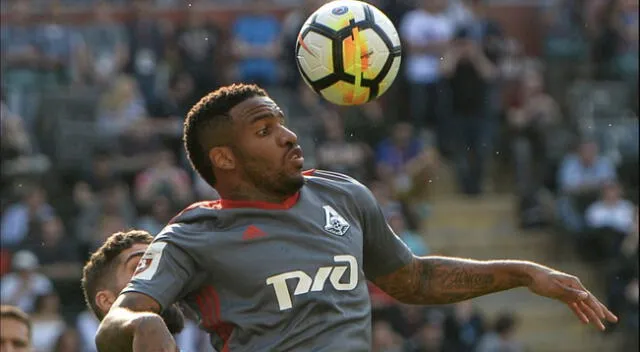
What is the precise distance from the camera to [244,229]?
6.38 metres

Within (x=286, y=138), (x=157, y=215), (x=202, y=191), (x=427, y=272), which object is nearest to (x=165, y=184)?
(x=202, y=191)

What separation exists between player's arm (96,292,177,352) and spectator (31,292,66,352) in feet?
30.9

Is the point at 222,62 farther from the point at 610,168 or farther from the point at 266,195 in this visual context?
the point at 266,195

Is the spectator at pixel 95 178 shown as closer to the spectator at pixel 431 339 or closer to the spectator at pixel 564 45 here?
the spectator at pixel 431 339

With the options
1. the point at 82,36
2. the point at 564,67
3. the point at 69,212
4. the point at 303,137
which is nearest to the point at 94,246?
the point at 69,212

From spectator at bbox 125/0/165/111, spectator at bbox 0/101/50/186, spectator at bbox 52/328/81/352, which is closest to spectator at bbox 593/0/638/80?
spectator at bbox 125/0/165/111

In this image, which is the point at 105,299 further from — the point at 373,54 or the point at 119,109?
the point at 119,109

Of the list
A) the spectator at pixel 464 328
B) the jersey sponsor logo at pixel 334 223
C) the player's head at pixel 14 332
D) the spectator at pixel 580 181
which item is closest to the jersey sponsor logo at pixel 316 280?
the jersey sponsor logo at pixel 334 223

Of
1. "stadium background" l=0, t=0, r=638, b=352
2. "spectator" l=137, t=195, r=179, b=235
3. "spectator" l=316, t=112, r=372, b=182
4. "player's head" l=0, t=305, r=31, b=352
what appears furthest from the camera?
"spectator" l=316, t=112, r=372, b=182

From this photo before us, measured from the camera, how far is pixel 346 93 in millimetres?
7488

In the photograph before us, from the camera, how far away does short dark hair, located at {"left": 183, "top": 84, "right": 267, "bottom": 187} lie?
6.55 metres

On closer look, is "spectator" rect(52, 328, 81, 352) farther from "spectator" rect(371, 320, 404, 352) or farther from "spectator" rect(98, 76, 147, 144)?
"spectator" rect(98, 76, 147, 144)

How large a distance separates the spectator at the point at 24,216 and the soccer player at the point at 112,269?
9366 millimetres

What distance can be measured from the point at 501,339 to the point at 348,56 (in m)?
8.98
